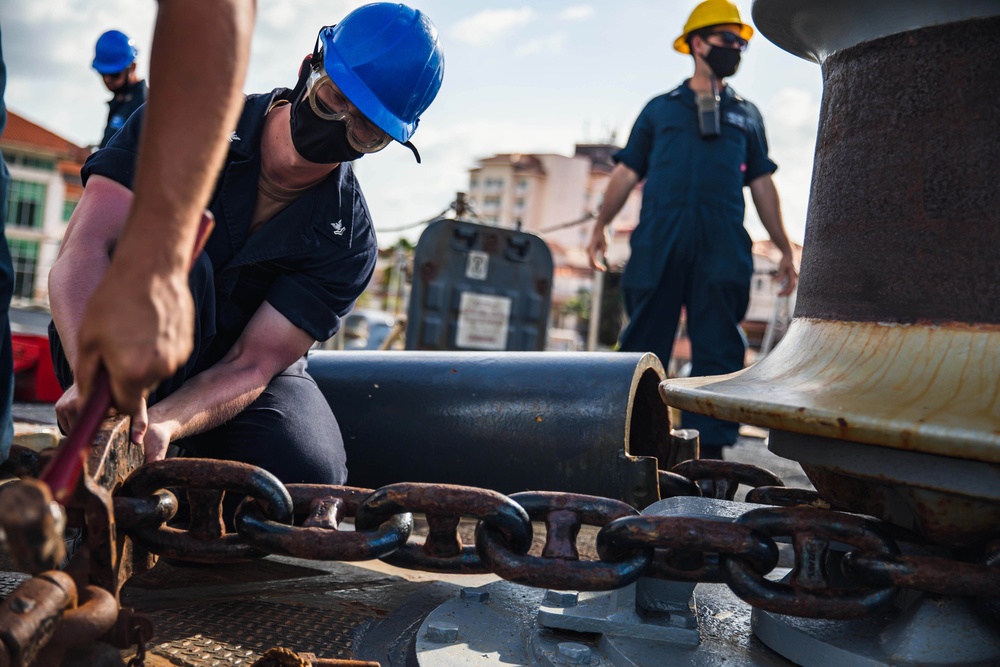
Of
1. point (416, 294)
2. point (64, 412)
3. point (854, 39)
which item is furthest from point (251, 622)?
point (416, 294)

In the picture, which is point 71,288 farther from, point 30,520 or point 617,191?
point 617,191

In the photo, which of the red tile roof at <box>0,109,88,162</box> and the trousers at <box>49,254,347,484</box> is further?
the red tile roof at <box>0,109,88,162</box>

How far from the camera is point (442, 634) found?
5.24ft

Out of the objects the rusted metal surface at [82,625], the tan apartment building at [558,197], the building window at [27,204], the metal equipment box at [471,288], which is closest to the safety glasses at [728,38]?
the metal equipment box at [471,288]

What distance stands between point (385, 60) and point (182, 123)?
49.4 inches

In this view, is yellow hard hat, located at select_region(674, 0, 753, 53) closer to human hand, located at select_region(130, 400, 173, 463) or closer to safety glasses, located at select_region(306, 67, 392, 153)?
safety glasses, located at select_region(306, 67, 392, 153)

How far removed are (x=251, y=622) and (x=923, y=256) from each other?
4.28 ft

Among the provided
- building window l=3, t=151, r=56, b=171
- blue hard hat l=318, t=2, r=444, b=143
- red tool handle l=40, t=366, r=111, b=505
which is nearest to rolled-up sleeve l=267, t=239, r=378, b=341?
blue hard hat l=318, t=2, r=444, b=143

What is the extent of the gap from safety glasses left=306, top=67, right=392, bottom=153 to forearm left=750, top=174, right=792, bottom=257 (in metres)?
3.01

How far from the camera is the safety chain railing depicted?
133 centimetres

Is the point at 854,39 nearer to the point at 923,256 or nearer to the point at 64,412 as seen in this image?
the point at 923,256

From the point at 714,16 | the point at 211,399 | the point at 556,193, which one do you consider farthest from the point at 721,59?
the point at 556,193

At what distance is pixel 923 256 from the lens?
1414 mm

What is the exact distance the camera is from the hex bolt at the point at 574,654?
58.5 inches
